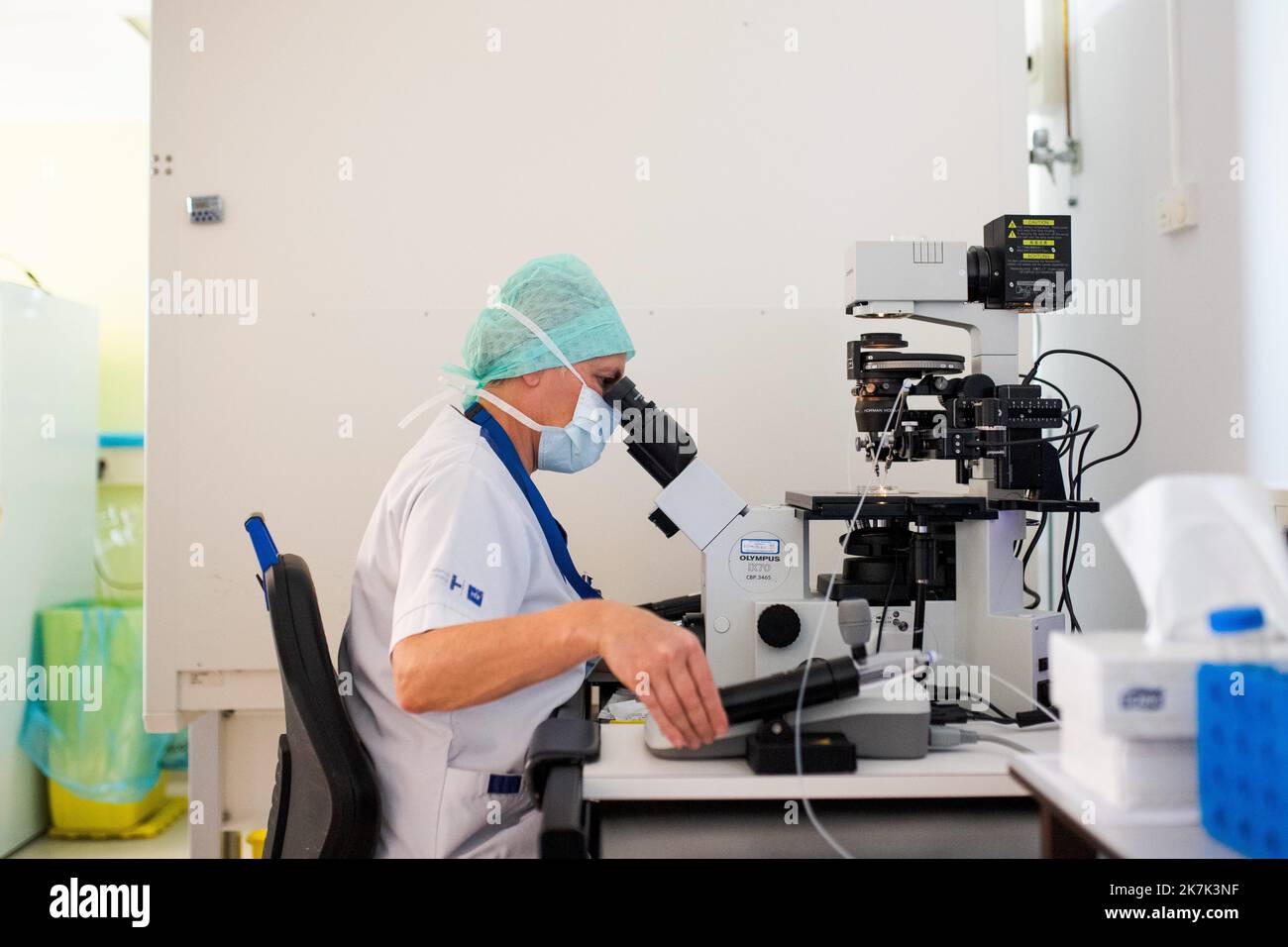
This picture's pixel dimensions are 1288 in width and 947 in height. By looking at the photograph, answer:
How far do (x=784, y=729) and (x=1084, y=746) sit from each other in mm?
322

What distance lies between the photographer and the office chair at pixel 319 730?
1.06 m

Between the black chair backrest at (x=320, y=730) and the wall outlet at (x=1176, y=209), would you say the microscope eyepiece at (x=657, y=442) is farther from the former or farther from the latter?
the wall outlet at (x=1176, y=209)

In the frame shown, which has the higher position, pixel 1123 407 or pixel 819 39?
pixel 819 39

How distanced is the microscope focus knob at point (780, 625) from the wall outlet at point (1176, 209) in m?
1.17

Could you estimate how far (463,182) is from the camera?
2.03 meters

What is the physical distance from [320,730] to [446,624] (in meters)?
0.21

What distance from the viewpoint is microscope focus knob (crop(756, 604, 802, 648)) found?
1145 mm

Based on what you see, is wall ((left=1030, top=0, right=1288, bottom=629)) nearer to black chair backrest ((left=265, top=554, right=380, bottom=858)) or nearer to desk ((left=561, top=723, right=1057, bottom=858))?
desk ((left=561, top=723, right=1057, bottom=858))

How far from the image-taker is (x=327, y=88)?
2025mm

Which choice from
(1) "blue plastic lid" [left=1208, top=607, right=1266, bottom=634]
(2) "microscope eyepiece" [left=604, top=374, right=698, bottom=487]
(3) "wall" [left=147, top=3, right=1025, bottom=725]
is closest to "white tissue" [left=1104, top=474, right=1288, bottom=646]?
(1) "blue plastic lid" [left=1208, top=607, right=1266, bottom=634]

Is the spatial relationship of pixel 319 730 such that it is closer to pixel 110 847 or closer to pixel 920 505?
pixel 920 505

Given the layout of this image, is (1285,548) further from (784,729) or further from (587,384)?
(587,384)

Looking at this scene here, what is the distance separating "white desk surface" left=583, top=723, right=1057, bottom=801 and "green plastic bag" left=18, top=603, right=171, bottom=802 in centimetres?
246
